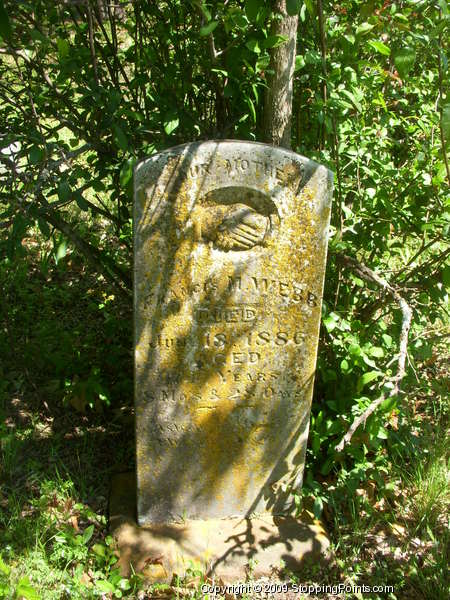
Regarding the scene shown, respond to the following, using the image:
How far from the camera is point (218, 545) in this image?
8.47 feet

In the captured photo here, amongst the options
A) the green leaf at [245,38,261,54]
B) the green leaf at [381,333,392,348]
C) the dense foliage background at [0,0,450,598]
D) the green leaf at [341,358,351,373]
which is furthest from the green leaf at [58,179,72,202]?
the green leaf at [381,333,392,348]

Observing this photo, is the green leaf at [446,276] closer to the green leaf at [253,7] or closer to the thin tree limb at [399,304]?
the thin tree limb at [399,304]

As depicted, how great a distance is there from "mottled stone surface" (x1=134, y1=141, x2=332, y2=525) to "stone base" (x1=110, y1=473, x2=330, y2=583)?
0.06 metres

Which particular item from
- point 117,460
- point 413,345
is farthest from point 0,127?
point 413,345

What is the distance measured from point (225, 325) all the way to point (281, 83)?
101 centimetres

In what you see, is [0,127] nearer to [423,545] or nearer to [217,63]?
[217,63]

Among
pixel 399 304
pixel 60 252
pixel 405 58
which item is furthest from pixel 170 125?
pixel 399 304

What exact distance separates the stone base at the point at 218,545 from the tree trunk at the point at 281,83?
66.4 inches

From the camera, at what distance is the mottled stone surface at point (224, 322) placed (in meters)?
2.13

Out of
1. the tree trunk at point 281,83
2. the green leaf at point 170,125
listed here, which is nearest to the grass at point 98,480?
the green leaf at point 170,125

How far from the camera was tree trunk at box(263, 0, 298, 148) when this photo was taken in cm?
237

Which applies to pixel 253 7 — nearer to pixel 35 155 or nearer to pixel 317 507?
pixel 35 155

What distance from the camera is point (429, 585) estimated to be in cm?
246

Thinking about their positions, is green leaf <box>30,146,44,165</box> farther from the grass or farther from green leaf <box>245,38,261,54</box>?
green leaf <box>245,38,261,54</box>
